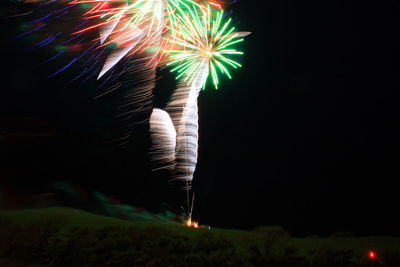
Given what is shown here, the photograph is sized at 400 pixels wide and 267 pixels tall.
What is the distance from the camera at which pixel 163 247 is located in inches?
313

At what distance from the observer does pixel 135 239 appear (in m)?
8.23

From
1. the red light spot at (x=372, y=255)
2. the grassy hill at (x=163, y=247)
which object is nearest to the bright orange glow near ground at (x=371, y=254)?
the red light spot at (x=372, y=255)

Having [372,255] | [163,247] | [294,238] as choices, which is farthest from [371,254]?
[163,247]

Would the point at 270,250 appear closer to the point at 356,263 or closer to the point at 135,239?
the point at 356,263

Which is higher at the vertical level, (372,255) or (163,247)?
(372,255)

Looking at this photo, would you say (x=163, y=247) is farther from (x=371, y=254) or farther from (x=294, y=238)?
(x=371, y=254)

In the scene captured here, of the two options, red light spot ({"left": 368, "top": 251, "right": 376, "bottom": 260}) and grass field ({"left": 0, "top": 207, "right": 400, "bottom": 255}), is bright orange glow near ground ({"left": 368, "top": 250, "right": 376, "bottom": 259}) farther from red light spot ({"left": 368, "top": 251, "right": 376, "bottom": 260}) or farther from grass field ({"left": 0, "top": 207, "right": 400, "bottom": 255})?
grass field ({"left": 0, "top": 207, "right": 400, "bottom": 255})

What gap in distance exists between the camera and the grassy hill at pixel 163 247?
7.45 m

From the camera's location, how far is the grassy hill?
7445 millimetres

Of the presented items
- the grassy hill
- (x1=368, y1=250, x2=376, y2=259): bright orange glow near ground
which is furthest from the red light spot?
the grassy hill

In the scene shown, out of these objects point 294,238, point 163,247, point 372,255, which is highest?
point 294,238

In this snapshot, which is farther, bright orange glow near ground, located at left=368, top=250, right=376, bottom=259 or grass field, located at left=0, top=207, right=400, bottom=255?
grass field, located at left=0, top=207, right=400, bottom=255

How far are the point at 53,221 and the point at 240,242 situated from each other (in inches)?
193

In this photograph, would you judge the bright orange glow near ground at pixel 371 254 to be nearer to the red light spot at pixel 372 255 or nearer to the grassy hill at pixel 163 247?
the red light spot at pixel 372 255
